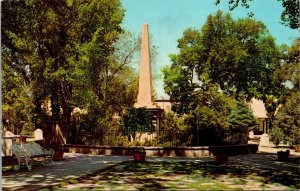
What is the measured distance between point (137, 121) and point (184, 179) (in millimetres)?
11983

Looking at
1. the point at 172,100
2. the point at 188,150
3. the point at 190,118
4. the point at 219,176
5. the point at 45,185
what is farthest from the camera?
the point at 172,100

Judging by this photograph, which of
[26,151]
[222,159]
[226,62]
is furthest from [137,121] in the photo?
[226,62]

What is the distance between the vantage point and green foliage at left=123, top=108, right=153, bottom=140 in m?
24.8

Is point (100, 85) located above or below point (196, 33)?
below

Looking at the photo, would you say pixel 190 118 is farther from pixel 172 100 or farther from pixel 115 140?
pixel 172 100

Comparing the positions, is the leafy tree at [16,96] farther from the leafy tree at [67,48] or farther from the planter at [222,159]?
the planter at [222,159]

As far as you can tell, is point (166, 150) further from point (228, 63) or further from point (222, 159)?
point (228, 63)

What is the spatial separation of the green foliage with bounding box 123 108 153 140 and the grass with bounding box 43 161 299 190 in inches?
291

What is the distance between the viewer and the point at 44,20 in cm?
2666

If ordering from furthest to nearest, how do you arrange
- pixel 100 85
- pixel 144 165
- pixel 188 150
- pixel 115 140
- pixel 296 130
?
pixel 100 85
pixel 296 130
pixel 115 140
pixel 188 150
pixel 144 165

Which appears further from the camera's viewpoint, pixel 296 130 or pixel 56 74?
Answer: pixel 296 130

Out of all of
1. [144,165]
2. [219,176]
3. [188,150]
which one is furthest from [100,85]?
[219,176]

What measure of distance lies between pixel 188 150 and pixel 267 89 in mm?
31410

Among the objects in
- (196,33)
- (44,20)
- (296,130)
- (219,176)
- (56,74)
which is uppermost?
(196,33)
